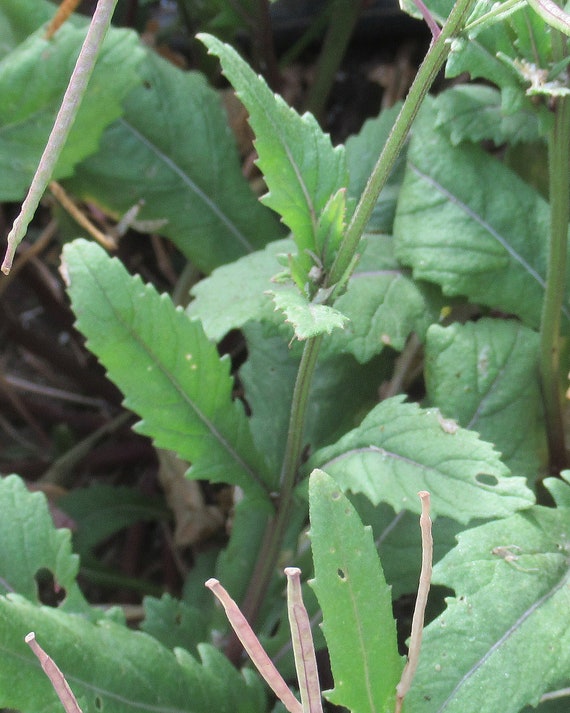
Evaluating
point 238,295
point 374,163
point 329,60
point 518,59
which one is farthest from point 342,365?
point 329,60

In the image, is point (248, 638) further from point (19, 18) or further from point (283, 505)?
point (19, 18)

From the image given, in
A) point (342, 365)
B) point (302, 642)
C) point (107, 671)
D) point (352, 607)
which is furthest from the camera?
point (342, 365)

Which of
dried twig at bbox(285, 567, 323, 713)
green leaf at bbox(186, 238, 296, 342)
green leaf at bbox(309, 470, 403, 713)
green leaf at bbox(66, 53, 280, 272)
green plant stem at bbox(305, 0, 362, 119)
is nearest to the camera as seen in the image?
dried twig at bbox(285, 567, 323, 713)

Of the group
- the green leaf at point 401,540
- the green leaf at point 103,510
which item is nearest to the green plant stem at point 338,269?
the green leaf at point 401,540

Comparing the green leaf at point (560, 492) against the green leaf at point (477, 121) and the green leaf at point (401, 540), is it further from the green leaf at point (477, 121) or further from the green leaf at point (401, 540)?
the green leaf at point (477, 121)

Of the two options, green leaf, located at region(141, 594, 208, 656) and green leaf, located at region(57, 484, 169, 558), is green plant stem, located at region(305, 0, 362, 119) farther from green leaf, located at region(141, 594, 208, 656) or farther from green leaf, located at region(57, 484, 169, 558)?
green leaf, located at region(141, 594, 208, 656)

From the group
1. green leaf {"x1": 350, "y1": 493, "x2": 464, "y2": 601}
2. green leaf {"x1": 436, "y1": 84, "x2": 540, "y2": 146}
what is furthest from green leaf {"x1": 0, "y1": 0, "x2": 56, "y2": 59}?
green leaf {"x1": 350, "y1": 493, "x2": 464, "y2": 601}
